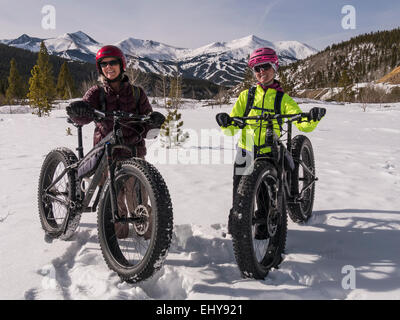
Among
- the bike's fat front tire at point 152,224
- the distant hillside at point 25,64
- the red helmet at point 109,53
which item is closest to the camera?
the bike's fat front tire at point 152,224

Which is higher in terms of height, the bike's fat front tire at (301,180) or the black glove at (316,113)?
the black glove at (316,113)

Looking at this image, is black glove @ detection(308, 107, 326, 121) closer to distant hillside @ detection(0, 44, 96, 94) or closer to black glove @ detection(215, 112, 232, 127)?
black glove @ detection(215, 112, 232, 127)

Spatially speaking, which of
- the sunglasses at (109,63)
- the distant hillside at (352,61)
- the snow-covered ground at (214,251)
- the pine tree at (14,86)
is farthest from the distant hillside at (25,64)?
the sunglasses at (109,63)

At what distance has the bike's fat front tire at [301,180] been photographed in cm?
377

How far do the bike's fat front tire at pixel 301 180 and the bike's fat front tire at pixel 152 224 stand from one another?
6.68 feet

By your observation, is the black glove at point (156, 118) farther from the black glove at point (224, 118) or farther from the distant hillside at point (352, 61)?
the distant hillside at point (352, 61)

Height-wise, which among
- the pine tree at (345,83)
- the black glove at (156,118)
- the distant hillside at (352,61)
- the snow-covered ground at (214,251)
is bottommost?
the snow-covered ground at (214,251)

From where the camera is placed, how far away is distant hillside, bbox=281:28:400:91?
112 meters

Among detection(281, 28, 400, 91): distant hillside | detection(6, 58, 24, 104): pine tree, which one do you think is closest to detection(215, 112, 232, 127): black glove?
detection(6, 58, 24, 104): pine tree

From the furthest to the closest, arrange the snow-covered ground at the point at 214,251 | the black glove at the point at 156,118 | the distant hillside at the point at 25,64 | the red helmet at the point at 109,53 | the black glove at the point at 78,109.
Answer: the distant hillside at the point at 25,64 < the red helmet at the point at 109,53 < the black glove at the point at 156,118 < the black glove at the point at 78,109 < the snow-covered ground at the point at 214,251

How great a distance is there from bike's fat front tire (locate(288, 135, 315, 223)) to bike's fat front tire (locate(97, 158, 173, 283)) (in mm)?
2037

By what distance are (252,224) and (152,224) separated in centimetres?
93

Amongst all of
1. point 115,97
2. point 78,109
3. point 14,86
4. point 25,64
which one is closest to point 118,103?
point 115,97
